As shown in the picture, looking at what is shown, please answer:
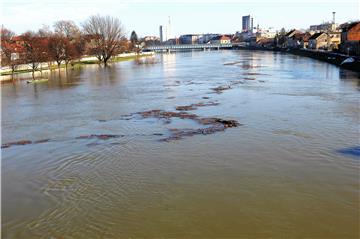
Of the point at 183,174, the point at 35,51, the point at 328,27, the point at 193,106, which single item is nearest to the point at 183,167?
the point at 183,174

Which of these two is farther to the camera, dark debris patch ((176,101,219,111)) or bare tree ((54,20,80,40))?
bare tree ((54,20,80,40))

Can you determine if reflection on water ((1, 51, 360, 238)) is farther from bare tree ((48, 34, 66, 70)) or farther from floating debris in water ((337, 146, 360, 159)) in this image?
bare tree ((48, 34, 66, 70))

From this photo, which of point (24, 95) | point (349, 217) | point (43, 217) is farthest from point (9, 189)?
point (24, 95)

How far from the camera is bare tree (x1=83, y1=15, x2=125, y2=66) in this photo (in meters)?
58.9

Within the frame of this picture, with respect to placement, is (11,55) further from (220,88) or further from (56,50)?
(220,88)

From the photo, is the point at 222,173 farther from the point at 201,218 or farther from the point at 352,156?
the point at 352,156

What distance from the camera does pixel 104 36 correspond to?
6344 cm

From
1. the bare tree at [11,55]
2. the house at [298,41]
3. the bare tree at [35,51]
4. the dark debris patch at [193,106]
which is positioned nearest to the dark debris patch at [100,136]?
the dark debris patch at [193,106]

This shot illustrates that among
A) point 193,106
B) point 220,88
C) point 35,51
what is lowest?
point 193,106

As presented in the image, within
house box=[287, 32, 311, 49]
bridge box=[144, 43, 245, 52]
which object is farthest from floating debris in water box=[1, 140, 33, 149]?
bridge box=[144, 43, 245, 52]

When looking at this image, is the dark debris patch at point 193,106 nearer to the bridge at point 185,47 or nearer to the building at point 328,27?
the building at point 328,27

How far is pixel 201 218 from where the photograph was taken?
276 inches

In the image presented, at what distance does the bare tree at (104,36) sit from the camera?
5894 centimetres

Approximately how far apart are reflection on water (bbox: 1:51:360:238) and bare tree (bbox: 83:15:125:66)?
140ft
